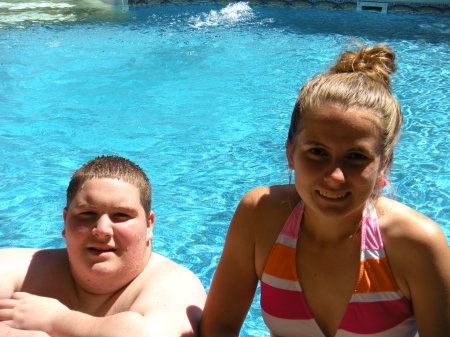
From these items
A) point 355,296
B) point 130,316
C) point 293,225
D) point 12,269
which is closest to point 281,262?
point 293,225

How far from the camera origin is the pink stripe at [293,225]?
2.08 m

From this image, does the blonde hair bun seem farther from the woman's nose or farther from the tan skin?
the woman's nose

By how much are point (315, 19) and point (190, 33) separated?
2.48 metres

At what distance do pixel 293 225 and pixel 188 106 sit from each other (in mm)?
4897

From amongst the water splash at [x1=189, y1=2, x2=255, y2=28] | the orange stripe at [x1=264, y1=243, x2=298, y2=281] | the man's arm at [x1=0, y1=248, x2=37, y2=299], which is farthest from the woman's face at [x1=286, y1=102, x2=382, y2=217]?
the water splash at [x1=189, y1=2, x2=255, y2=28]

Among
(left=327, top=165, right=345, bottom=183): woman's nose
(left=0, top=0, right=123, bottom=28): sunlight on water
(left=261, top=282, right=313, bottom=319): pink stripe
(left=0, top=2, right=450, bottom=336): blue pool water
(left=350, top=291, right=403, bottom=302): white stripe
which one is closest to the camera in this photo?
(left=327, top=165, right=345, bottom=183): woman's nose

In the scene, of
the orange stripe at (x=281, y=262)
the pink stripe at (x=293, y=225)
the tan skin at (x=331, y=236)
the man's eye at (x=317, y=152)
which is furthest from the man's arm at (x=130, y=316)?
the man's eye at (x=317, y=152)

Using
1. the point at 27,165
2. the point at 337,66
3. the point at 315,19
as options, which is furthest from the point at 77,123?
the point at 315,19

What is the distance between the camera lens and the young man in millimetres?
2092

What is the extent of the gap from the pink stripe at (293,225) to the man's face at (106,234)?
24.8 inches

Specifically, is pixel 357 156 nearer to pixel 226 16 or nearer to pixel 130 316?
pixel 130 316

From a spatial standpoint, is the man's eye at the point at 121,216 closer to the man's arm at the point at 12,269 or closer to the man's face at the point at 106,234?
the man's face at the point at 106,234

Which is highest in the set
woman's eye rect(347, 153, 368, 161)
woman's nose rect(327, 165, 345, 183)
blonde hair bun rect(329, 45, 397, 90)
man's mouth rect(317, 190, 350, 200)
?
blonde hair bun rect(329, 45, 397, 90)

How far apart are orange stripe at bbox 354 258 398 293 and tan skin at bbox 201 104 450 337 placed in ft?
0.09
